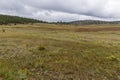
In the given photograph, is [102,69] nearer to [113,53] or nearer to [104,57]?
[104,57]

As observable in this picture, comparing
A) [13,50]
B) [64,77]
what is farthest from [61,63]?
[13,50]

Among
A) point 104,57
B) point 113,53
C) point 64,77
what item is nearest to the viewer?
point 64,77

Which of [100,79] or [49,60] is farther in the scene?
[49,60]

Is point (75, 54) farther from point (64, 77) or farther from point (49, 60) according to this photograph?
point (64, 77)

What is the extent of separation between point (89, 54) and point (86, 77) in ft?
18.2

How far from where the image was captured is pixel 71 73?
18.1m

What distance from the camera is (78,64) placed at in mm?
19859

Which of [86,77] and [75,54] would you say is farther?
[75,54]

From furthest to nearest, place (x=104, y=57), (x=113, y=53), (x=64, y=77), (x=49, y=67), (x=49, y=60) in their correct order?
(x=113, y=53) < (x=104, y=57) < (x=49, y=60) < (x=49, y=67) < (x=64, y=77)

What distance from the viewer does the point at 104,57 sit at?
74.4 ft

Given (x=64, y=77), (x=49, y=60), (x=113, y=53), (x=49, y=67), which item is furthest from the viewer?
(x=113, y=53)

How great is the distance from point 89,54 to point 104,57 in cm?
145

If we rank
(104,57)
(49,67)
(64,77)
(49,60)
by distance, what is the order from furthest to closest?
(104,57) < (49,60) < (49,67) < (64,77)

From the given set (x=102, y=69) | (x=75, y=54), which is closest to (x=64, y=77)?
(x=102, y=69)
